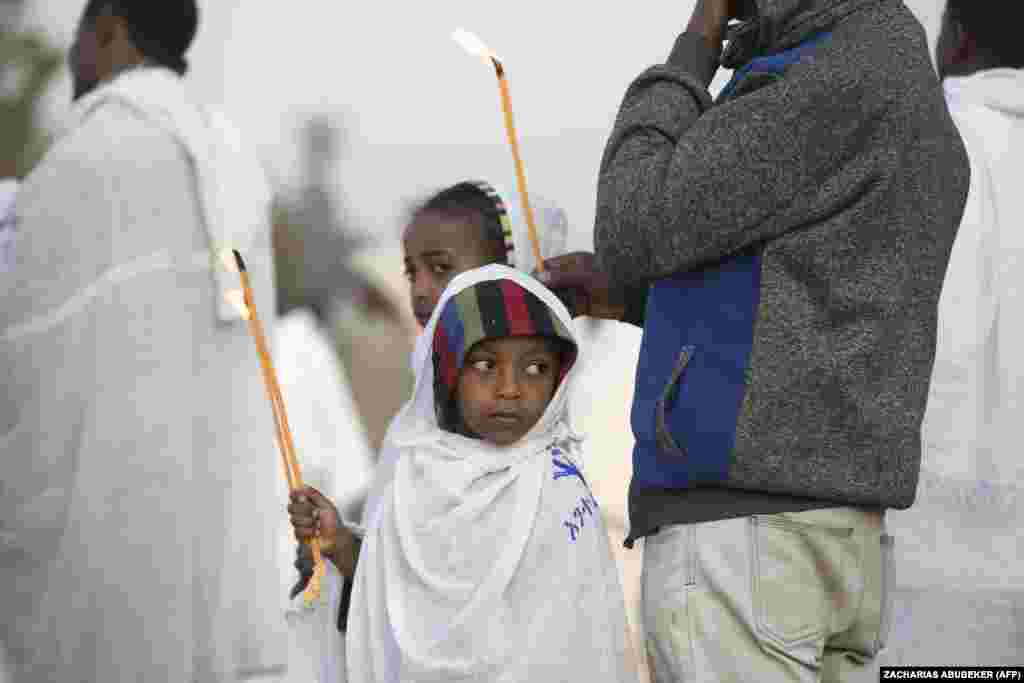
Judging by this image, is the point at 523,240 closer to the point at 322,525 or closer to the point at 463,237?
the point at 463,237

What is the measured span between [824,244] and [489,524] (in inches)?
29.7

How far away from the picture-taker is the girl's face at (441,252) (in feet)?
11.5

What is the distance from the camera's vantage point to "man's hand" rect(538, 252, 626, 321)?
3.26 meters

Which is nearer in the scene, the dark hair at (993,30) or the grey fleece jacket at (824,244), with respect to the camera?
the grey fleece jacket at (824,244)

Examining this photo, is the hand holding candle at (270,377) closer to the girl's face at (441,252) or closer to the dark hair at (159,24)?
the girl's face at (441,252)

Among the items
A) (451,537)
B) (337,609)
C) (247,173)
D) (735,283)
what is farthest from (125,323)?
(735,283)

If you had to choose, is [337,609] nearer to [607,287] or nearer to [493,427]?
[493,427]

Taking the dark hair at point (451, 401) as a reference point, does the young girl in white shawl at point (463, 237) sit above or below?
above

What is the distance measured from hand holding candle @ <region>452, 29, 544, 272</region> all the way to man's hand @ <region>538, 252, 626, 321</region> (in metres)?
0.06

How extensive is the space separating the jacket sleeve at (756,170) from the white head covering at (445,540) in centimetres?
46

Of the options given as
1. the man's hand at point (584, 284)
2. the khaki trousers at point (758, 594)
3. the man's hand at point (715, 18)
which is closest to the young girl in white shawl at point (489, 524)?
the man's hand at point (584, 284)

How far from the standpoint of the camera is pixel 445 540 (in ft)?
9.73

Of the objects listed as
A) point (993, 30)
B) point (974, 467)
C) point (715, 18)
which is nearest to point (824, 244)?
point (715, 18)

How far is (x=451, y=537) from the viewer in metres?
2.96
